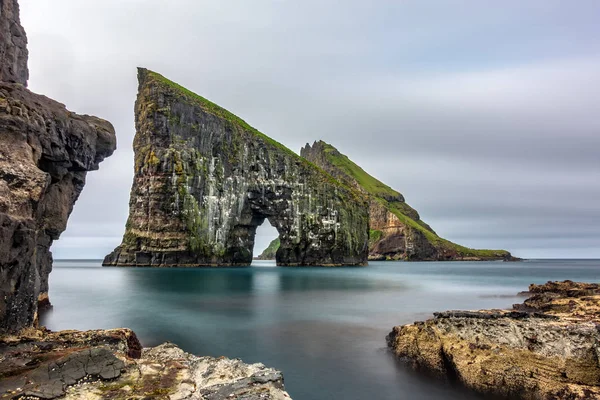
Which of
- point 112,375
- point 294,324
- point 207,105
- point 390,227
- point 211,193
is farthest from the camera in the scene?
point 390,227

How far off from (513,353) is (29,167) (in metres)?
14.7

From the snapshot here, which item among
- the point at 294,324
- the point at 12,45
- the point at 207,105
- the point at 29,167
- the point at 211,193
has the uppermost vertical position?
the point at 207,105

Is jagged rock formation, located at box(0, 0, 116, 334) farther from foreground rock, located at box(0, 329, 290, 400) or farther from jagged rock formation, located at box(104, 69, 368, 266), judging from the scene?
jagged rock formation, located at box(104, 69, 368, 266)

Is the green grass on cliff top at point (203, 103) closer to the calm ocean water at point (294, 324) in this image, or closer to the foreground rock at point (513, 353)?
the calm ocean water at point (294, 324)

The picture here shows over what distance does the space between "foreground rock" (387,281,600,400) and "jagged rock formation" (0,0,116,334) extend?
38.7ft

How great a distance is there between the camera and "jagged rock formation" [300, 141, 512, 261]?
14088cm

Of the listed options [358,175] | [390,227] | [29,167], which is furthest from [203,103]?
[358,175]

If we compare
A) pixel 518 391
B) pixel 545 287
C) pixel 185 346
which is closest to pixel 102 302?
pixel 185 346

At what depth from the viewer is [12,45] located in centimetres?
1878

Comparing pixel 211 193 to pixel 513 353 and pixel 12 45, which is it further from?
pixel 513 353

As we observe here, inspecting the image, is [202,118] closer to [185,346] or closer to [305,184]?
[305,184]

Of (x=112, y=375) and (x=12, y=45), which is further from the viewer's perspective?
(x=12, y=45)

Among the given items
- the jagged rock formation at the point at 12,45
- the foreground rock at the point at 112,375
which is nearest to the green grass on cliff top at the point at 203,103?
the jagged rock formation at the point at 12,45

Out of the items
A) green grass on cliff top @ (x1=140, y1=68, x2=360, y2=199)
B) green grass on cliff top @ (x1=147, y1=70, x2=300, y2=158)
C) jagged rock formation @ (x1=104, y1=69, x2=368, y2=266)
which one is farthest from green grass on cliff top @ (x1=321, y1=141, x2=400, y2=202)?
green grass on cliff top @ (x1=147, y1=70, x2=300, y2=158)
